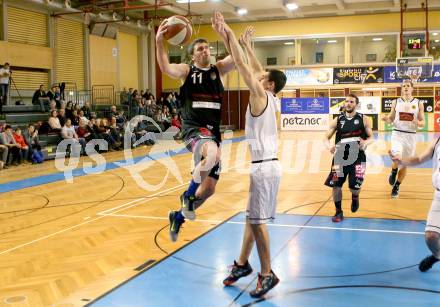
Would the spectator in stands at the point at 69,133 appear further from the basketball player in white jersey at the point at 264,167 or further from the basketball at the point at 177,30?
the basketball player in white jersey at the point at 264,167

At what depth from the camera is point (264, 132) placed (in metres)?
4.34

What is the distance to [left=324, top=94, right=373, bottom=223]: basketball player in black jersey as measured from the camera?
725 centimetres

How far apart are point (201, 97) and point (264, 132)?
826 mm

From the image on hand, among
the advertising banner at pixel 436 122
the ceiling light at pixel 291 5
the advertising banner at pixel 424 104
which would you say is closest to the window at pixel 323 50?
the advertising banner at pixel 424 104

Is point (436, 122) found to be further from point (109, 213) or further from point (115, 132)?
point (109, 213)

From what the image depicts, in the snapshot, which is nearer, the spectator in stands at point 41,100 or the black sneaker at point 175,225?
the black sneaker at point 175,225

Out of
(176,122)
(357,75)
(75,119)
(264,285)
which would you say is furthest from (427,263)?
(357,75)

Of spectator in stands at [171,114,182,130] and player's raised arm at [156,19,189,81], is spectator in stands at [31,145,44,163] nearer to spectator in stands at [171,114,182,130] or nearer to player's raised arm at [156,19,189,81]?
spectator in stands at [171,114,182,130]

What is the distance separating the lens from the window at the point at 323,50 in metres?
29.6

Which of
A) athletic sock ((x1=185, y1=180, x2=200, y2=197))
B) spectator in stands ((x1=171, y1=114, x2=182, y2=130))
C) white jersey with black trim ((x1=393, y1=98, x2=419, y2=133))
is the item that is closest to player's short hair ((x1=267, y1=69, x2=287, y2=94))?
athletic sock ((x1=185, y1=180, x2=200, y2=197))

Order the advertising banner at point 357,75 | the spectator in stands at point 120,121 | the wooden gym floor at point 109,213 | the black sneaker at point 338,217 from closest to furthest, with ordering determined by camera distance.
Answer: the wooden gym floor at point 109,213, the black sneaker at point 338,217, the spectator in stands at point 120,121, the advertising banner at point 357,75

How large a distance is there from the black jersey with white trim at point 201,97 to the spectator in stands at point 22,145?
11126 mm

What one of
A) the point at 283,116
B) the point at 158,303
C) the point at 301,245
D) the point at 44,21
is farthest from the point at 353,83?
the point at 158,303

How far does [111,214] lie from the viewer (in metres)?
7.98
